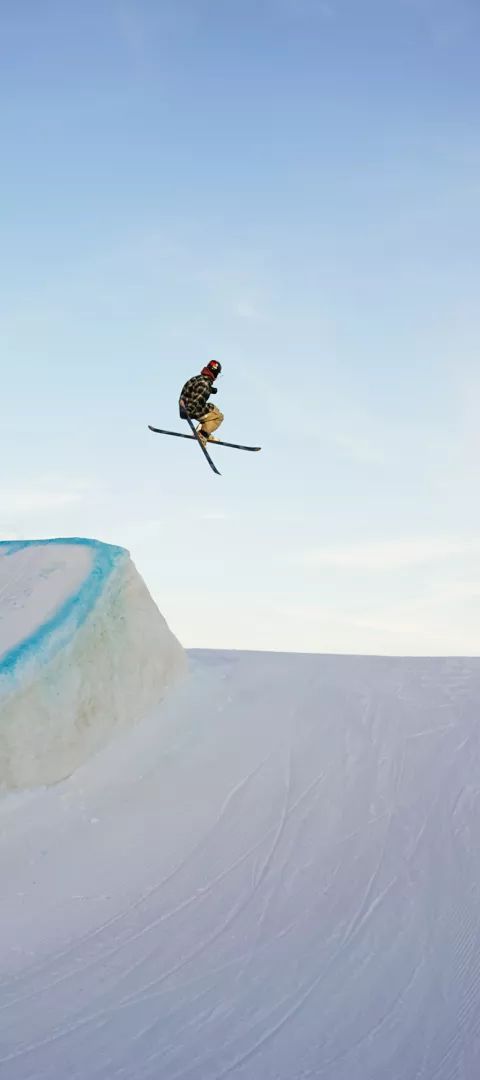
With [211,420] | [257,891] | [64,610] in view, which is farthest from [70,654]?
[257,891]

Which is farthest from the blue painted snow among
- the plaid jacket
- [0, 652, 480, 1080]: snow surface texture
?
the plaid jacket

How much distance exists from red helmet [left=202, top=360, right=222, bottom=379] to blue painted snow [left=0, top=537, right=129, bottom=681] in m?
2.63

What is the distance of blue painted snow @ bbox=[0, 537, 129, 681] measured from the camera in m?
11.6

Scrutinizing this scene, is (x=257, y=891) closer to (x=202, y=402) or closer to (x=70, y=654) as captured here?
(x=70, y=654)

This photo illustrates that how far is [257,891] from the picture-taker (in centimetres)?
912

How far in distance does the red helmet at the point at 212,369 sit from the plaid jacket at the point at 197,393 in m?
0.06

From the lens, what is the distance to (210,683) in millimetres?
13703

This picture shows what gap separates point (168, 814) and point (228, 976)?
3.08 metres

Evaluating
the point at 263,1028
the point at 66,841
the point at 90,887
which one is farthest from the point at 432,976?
the point at 66,841

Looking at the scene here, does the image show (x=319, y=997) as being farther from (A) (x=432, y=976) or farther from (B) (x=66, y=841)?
(B) (x=66, y=841)

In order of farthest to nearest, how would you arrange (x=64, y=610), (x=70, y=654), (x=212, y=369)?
(x=212, y=369) → (x=64, y=610) → (x=70, y=654)

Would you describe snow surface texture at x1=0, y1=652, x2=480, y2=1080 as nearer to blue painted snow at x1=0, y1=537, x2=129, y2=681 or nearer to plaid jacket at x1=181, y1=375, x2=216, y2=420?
blue painted snow at x1=0, y1=537, x2=129, y2=681

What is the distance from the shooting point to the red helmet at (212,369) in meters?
12.9

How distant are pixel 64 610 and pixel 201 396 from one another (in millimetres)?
3189
